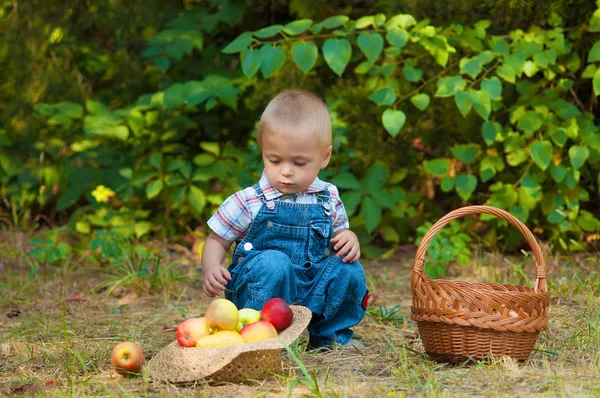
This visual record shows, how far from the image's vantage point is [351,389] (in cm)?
233

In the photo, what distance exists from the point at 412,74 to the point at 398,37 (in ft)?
1.08

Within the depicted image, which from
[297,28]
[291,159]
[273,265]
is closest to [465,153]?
[297,28]

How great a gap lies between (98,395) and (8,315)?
1462 mm

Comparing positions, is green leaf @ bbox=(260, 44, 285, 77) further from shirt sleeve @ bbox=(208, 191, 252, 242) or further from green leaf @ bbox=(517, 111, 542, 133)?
green leaf @ bbox=(517, 111, 542, 133)

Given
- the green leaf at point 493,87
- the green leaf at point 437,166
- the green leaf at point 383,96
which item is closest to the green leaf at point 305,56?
the green leaf at point 383,96

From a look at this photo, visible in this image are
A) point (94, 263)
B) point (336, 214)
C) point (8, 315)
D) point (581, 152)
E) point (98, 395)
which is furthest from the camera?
point (94, 263)

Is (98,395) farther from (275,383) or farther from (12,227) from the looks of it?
(12,227)

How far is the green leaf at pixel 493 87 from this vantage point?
4.05 metres

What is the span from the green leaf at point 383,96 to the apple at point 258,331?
2.01 m

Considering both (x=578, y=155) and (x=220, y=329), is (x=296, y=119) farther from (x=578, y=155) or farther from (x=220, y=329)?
(x=578, y=155)

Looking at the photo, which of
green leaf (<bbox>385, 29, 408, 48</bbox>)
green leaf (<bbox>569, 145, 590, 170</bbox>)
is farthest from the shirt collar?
green leaf (<bbox>569, 145, 590, 170</bbox>)

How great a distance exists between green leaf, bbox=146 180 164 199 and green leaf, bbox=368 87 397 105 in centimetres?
151

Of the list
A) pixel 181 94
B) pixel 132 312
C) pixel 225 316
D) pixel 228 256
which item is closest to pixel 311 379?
pixel 225 316

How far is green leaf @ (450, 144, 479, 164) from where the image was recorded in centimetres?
446
